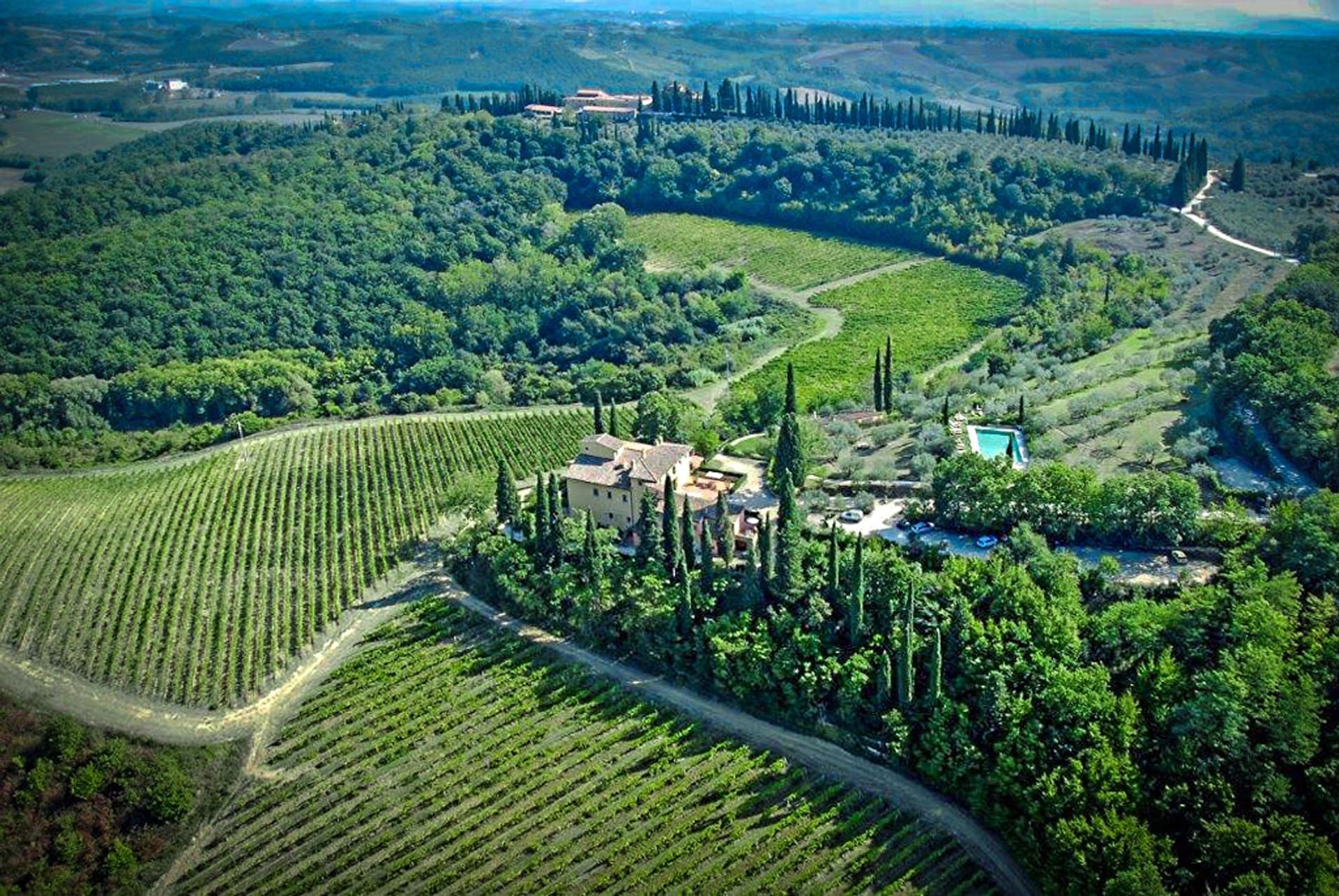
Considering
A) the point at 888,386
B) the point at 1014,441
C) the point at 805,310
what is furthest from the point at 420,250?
the point at 1014,441

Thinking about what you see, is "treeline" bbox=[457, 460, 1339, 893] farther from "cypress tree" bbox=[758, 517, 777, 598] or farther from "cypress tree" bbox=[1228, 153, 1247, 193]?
"cypress tree" bbox=[1228, 153, 1247, 193]

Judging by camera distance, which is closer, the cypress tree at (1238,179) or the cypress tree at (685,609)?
the cypress tree at (685,609)

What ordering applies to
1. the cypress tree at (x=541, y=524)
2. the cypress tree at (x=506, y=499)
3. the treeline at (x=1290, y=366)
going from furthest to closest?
1. the cypress tree at (x=506, y=499)
2. the cypress tree at (x=541, y=524)
3. the treeline at (x=1290, y=366)

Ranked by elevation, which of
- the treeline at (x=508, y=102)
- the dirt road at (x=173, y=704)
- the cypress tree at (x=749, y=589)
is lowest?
the dirt road at (x=173, y=704)

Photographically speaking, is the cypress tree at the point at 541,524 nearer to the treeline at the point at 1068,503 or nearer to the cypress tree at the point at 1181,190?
the treeline at the point at 1068,503

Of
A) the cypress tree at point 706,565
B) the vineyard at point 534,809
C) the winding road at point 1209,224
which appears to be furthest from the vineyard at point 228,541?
the winding road at point 1209,224

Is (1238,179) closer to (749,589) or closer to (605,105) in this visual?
(605,105)

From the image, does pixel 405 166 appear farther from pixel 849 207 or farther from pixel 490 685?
pixel 490 685
